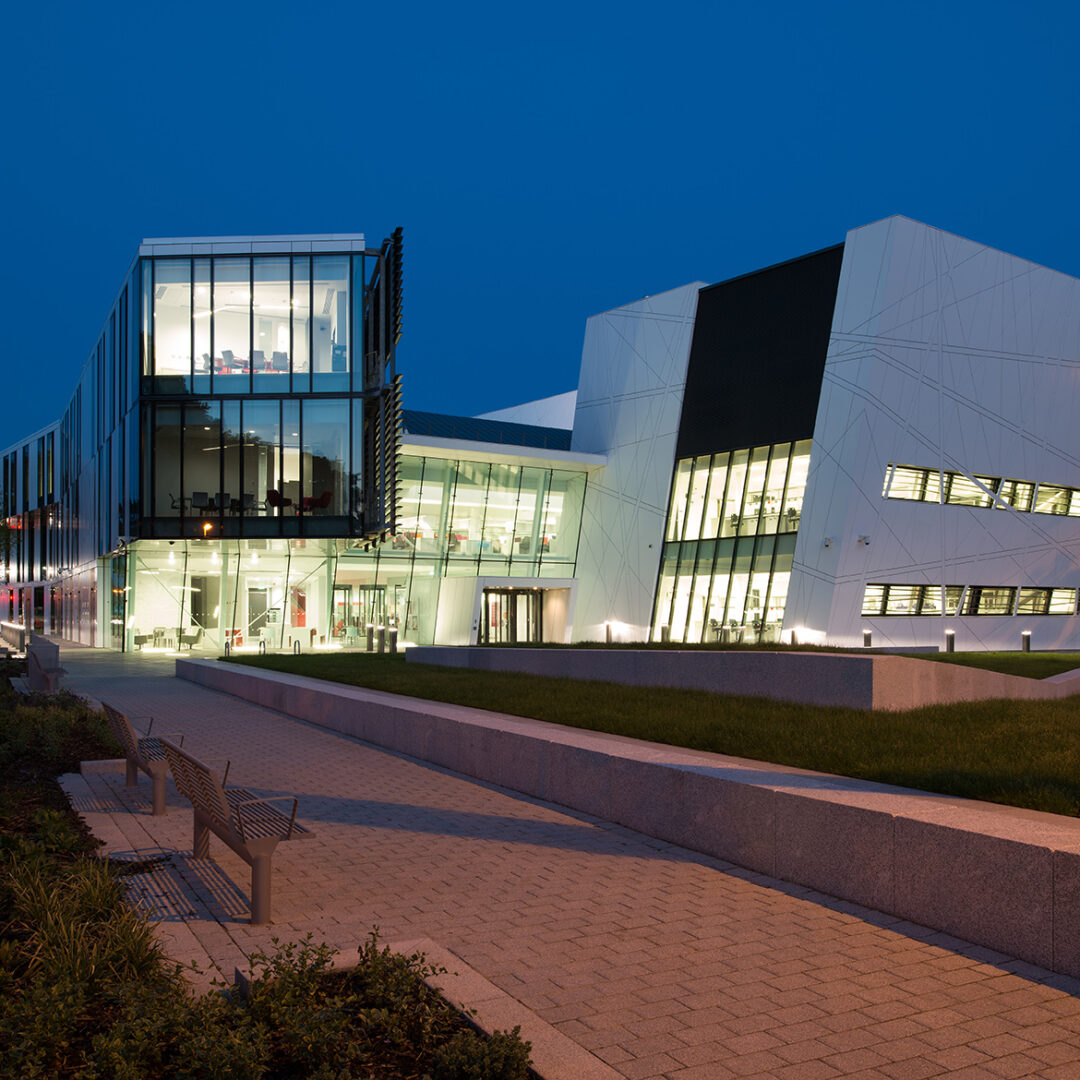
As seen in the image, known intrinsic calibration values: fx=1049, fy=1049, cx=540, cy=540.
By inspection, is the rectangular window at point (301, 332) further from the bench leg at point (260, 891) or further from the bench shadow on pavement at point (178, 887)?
the bench leg at point (260, 891)

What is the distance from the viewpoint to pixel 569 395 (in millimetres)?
56844

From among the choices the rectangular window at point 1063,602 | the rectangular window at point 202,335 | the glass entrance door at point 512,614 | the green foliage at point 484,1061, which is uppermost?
the rectangular window at point 202,335

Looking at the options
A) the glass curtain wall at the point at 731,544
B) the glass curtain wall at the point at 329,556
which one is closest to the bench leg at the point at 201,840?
the glass curtain wall at the point at 329,556

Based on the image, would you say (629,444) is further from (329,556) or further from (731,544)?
(329,556)

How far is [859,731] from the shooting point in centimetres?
1102

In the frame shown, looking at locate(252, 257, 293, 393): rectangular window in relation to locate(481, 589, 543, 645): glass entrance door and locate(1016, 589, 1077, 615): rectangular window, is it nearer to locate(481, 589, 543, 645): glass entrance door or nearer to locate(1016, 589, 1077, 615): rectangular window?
locate(481, 589, 543, 645): glass entrance door

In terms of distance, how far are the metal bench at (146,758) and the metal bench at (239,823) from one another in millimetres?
1345

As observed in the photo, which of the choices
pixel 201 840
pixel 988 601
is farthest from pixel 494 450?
pixel 201 840

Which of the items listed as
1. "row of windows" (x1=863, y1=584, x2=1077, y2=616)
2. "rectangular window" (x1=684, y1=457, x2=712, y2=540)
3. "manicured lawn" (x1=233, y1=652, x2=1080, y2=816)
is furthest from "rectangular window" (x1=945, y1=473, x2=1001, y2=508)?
"manicured lawn" (x1=233, y1=652, x2=1080, y2=816)

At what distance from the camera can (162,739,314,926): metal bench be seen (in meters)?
6.30

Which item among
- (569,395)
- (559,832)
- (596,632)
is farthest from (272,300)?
(559,832)

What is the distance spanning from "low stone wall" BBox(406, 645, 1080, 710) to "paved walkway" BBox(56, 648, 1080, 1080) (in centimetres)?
552

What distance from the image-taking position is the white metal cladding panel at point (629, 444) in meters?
41.0

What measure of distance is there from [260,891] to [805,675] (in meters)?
9.82
